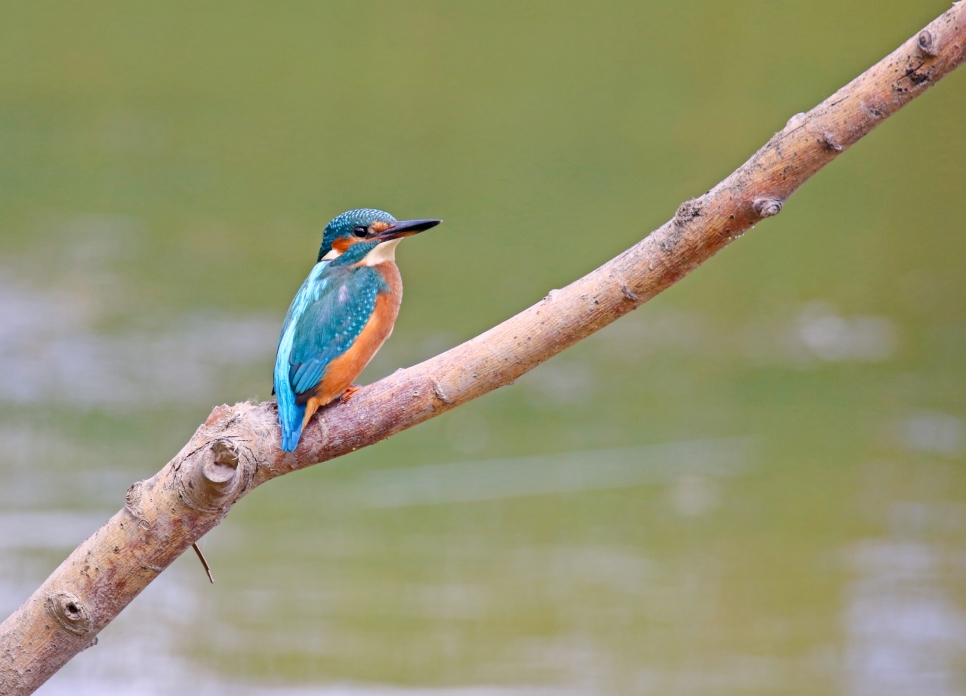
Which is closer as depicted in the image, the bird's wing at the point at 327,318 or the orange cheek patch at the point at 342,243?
the bird's wing at the point at 327,318

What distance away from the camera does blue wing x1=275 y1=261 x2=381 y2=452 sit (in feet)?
3.30

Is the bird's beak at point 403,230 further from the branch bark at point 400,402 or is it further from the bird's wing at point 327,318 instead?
the branch bark at point 400,402

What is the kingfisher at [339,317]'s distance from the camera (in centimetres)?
101

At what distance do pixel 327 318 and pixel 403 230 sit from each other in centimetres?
14

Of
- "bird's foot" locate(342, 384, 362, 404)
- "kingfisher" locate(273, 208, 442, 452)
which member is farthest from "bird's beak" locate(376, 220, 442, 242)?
"bird's foot" locate(342, 384, 362, 404)

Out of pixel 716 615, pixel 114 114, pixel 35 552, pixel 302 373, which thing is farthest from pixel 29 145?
pixel 302 373

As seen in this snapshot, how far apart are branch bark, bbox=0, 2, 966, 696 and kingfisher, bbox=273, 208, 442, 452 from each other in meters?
0.03

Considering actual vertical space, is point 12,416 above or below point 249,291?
below

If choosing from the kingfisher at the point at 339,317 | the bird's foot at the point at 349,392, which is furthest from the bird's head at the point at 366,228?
the bird's foot at the point at 349,392

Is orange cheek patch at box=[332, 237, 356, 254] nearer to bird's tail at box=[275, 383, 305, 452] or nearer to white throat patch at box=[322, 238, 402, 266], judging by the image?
white throat patch at box=[322, 238, 402, 266]

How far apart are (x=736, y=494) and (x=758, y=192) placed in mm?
1953

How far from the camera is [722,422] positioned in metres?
3.11

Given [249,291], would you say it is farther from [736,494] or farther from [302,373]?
[302,373]

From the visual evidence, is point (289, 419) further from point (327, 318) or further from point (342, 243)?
point (342, 243)
